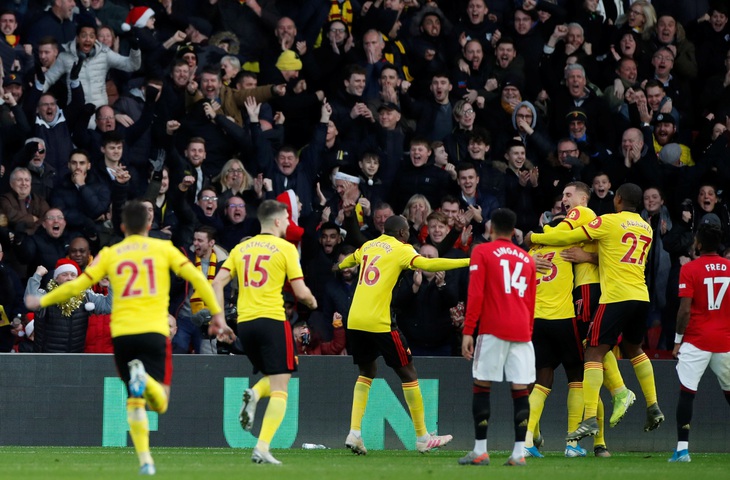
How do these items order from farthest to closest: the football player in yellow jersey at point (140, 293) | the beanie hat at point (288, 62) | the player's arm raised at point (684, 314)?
the beanie hat at point (288, 62), the player's arm raised at point (684, 314), the football player in yellow jersey at point (140, 293)

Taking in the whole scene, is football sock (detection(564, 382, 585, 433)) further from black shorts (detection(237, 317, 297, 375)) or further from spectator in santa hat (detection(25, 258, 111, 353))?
spectator in santa hat (detection(25, 258, 111, 353))

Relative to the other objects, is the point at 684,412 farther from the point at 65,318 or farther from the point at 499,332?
the point at 65,318

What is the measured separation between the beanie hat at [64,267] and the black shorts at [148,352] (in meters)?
5.24

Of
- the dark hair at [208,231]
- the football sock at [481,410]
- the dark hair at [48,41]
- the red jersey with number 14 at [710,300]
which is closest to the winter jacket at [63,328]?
the dark hair at [208,231]

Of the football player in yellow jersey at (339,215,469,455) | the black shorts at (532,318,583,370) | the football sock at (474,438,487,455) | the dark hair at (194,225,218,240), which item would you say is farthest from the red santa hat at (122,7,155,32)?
the football sock at (474,438,487,455)

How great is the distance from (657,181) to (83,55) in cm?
868

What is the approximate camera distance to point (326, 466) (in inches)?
462

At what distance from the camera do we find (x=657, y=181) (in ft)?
61.7

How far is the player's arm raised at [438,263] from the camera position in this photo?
13062 millimetres

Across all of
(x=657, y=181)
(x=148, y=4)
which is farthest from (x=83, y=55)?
(x=657, y=181)

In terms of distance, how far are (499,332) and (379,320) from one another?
2.10 meters

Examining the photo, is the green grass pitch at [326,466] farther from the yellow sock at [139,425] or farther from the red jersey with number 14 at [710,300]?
the red jersey with number 14 at [710,300]

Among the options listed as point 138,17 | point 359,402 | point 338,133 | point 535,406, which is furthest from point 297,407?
point 138,17

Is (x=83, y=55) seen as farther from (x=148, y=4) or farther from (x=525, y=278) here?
(x=525, y=278)
